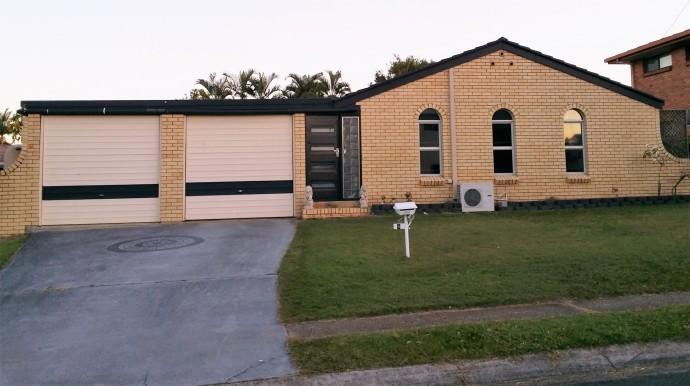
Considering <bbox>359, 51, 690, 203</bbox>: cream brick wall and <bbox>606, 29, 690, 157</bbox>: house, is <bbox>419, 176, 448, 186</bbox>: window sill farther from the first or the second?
<bbox>606, 29, 690, 157</bbox>: house

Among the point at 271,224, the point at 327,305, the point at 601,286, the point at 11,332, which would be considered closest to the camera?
the point at 11,332

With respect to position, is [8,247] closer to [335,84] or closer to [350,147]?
[350,147]

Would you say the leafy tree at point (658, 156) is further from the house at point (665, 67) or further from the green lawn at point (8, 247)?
the green lawn at point (8, 247)

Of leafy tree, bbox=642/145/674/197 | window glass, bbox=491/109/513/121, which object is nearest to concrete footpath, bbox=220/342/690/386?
window glass, bbox=491/109/513/121

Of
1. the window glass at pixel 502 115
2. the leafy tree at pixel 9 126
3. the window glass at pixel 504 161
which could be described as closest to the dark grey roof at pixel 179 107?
the window glass at pixel 502 115

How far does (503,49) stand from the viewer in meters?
13.5

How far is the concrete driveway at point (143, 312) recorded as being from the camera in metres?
4.07

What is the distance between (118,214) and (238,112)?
4.02 metres

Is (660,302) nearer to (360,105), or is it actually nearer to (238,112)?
(360,105)

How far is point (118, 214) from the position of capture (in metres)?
12.0

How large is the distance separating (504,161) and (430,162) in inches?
87.0

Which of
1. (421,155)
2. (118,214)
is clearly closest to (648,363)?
(421,155)

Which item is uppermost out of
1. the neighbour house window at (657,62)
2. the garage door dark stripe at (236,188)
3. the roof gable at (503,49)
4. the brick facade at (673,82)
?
the neighbour house window at (657,62)

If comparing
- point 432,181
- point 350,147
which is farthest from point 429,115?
point 350,147
